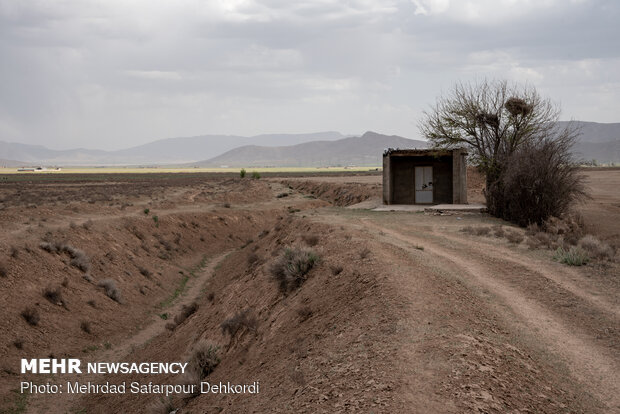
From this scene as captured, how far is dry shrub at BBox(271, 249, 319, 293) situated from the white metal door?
19349 mm

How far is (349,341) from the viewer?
28.8 ft

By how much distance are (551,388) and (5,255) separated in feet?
64.6

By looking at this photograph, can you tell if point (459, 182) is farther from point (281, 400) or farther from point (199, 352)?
point (281, 400)

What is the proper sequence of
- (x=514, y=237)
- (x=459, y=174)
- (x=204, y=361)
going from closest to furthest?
(x=204, y=361)
(x=514, y=237)
(x=459, y=174)

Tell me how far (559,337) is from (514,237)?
9.48 m

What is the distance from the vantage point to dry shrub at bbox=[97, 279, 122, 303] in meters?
22.1

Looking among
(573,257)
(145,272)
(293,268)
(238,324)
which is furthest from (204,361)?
(145,272)

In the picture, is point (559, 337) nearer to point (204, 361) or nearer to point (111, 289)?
point (204, 361)

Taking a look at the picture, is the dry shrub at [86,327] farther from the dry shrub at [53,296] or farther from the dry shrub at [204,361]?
the dry shrub at [204,361]

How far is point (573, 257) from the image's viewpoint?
14.3 metres

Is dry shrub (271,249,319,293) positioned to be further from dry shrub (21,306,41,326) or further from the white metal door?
the white metal door

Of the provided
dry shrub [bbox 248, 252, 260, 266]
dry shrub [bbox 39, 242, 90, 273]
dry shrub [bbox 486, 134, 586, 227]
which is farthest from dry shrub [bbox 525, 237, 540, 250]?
dry shrub [bbox 39, 242, 90, 273]

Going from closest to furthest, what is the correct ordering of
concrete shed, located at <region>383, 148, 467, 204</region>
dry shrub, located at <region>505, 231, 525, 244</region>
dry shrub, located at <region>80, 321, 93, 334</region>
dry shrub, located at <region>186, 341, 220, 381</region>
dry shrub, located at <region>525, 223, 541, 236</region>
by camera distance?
dry shrub, located at <region>186, 341, 220, 381</region> → dry shrub, located at <region>505, 231, 525, 244</region> → dry shrub, located at <region>80, 321, 93, 334</region> → dry shrub, located at <region>525, 223, 541, 236</region> → concrete shed, located at <region>383, 148, 467, 204</region>

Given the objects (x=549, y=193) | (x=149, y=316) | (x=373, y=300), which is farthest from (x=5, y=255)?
(x=549, y=193)
